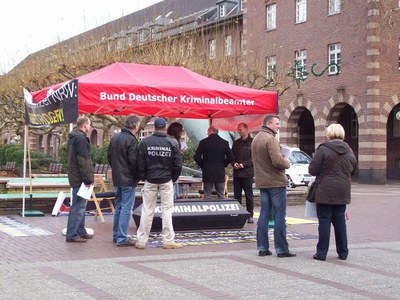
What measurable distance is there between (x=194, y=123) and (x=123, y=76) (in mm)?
8675

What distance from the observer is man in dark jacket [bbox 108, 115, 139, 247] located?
9945 millimetres

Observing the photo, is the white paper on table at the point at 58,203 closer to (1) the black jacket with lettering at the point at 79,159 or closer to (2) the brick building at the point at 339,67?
(1) the black jacket with lettering at the point at 79,159

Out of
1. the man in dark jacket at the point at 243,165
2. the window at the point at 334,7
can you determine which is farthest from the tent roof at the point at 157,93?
the window at the point at 334,7

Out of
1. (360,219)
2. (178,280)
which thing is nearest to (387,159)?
(360,219)

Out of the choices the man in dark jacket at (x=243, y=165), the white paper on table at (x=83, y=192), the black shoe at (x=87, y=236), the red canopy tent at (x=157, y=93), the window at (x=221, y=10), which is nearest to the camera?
the white paper on table at (x=83, y=192)

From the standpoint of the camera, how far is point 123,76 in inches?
491

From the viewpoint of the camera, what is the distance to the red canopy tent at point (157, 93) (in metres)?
11.8

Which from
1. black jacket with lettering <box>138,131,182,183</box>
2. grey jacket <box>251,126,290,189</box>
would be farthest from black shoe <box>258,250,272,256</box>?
black jacket with lettering <box>138,131,182,183</box>

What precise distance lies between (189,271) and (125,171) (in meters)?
2.54

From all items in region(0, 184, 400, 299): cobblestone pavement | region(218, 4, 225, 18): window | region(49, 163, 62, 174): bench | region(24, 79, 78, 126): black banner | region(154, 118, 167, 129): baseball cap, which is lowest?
region(0, 184, 400, 299): cobblestone pavement

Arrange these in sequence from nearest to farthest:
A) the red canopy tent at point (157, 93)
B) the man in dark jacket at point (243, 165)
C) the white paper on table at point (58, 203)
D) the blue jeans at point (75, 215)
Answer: the blue jeans at point (75, 215)
the red canopy tent at point (157, 93)
the man in dark jacket at point (243, 165)
the white paper on table at point (58, 203)

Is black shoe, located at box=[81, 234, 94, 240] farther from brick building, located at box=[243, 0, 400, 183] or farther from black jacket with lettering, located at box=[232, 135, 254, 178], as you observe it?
brick building, located at box=[243, 0, 400, 183]

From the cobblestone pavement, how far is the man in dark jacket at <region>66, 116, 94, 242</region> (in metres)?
0.31

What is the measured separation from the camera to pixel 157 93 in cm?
1219
